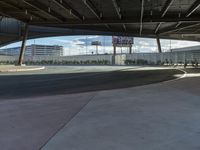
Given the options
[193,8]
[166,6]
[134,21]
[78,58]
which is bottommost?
[78,58]

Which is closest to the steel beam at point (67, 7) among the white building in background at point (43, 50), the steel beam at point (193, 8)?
the steel beam at point (193, 8)

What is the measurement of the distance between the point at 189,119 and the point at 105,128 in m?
2.19

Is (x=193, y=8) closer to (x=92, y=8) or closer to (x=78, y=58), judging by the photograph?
(x=92, y=8)

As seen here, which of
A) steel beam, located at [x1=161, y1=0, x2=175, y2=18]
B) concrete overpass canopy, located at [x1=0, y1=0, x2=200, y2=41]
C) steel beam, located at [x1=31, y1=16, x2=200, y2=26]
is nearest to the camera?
steel beam, located at [x1=161, y1=0, x2=175, y2=18]

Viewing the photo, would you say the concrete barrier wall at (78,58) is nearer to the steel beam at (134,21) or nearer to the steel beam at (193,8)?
the steel beam at (134,21)

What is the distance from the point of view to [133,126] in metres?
6.40

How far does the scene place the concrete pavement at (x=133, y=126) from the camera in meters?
5.14

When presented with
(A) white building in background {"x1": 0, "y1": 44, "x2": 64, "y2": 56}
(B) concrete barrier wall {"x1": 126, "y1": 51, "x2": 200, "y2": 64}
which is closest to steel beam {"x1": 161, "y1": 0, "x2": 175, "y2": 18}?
(B) concrete barrier wall {"x1": 126, "y1": 51, "x2": 200, "y2": 64}

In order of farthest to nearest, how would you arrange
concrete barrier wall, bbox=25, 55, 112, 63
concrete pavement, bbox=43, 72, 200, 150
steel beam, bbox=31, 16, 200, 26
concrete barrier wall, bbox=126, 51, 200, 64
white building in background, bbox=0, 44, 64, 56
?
white building in background, bbox=0, 44, 64, 56 → concrete barrier wall, bbox=25, 55, 112, 63 → concrete barrier wall, bbox=126, 51, 200, 64 → steel beam, bbox=31, 16, 200, 26 → concrete pavement, bbox=43, 72, 200, 150

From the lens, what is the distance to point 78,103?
9.45 meters

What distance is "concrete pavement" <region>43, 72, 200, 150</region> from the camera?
16.9 ft

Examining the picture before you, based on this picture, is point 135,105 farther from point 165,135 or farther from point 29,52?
point 29,52

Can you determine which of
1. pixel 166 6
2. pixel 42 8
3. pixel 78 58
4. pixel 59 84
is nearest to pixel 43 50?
pixel 78 58

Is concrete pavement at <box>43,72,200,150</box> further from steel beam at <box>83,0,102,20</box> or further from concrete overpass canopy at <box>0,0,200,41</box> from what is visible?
steel beam at <box>83,0,102,20</box>
